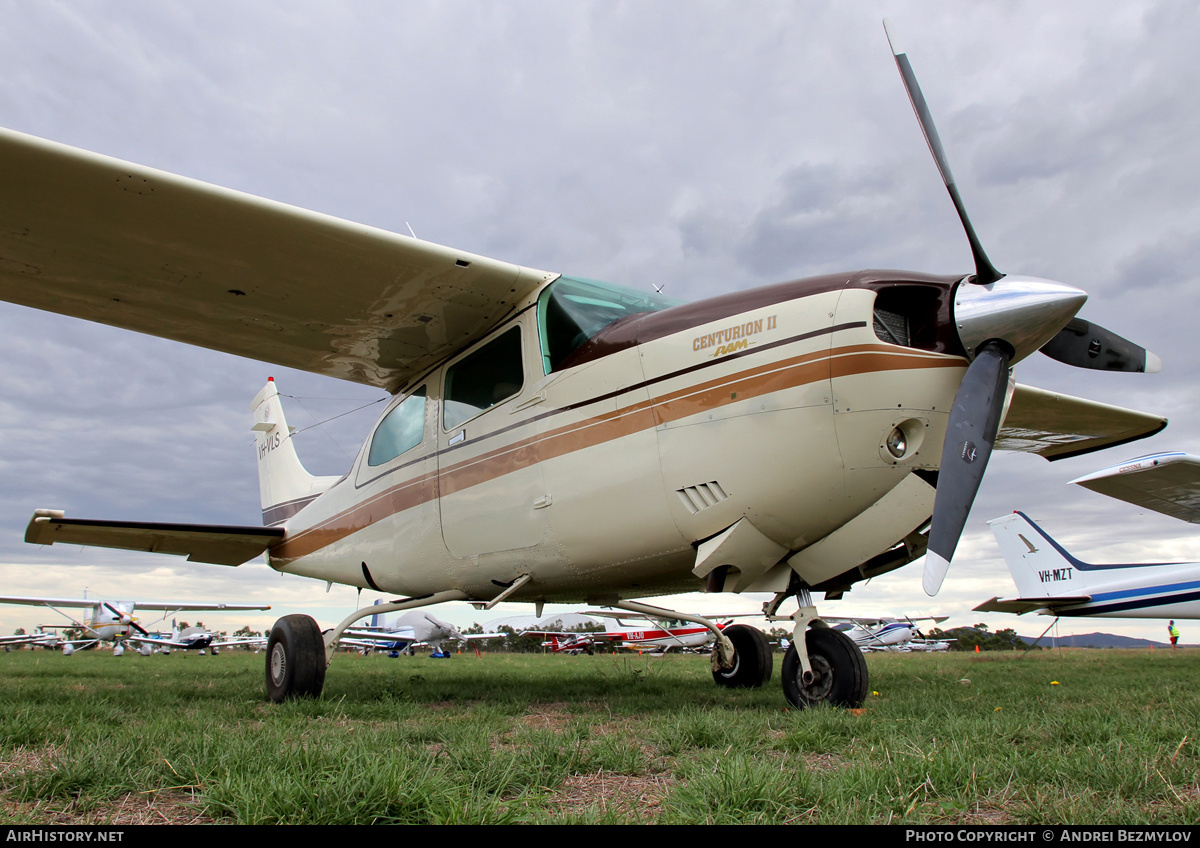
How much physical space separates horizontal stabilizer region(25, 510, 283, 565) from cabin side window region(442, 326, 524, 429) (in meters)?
3.32

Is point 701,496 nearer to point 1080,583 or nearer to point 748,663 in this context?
point 748,663

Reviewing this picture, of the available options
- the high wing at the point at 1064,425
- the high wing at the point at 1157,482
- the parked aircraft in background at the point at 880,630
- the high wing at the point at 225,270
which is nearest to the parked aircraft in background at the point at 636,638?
the parked aircraft in background at the point at 880,630

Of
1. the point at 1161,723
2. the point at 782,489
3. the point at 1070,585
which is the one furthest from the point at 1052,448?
the point at 1070,585

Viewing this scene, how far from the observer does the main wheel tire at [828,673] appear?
4203 millimetres

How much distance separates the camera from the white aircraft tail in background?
17102 mm

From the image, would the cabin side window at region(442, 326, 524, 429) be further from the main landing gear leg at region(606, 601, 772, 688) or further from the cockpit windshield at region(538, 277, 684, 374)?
the main landing gear leg at region(606, 601, 772, 688)

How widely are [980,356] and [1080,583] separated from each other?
Result: 70.3ft

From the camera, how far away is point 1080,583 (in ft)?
67.0

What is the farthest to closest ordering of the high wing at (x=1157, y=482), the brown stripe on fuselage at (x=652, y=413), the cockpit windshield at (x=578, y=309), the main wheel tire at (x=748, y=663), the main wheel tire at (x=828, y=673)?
the high wing at (x=1157, y=482), the main wheel tire at (x=748, y=663), the cockpit windshield at (x=578, y=309), the main wheel tire at (x=828, y=673), the brown stripe on fuselage at (x=652, y=413)

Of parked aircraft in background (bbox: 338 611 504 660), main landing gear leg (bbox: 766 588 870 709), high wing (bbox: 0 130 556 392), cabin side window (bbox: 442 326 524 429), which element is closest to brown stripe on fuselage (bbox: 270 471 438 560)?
cabin side window (bbox: 442 326 524 429)

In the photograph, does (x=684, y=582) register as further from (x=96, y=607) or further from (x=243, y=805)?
(x=96, y=607)

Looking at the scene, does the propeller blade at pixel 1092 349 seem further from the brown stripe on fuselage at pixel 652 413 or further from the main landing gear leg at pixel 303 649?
the main landing gear leg at pixel 303 649

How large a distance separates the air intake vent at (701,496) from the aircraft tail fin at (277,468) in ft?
19.4

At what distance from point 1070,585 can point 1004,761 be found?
73.2ft
